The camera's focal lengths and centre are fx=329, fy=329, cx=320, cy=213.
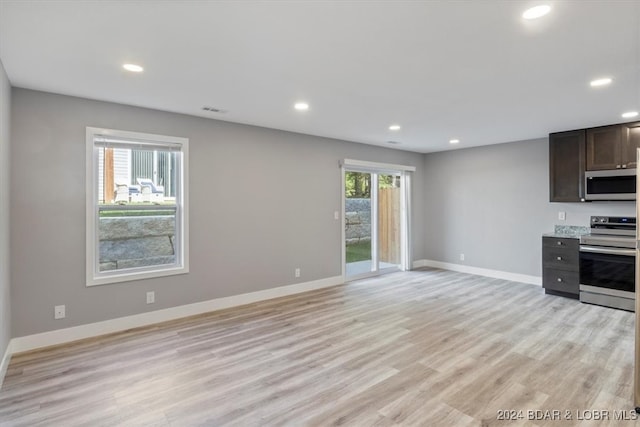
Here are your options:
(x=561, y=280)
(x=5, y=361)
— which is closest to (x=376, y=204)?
(x=561, y=280)

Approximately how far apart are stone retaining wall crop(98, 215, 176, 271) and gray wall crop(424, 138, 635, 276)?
5293mm

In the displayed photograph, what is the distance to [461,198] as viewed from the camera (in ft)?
21.8

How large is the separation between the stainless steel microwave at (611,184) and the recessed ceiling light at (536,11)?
3765mm

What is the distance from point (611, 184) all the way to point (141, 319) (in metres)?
6.38

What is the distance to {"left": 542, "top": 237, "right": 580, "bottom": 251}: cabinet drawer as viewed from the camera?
4742mm

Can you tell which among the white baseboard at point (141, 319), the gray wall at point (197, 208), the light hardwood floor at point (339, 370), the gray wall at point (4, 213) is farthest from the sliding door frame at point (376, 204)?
the gray wall at point (4, 213)

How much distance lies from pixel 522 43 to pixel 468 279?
4633mm

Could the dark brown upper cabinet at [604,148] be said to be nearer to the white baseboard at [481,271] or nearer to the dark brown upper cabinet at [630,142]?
the dark brown upper cabinet at [630,142]

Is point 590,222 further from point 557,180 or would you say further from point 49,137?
point 49,137

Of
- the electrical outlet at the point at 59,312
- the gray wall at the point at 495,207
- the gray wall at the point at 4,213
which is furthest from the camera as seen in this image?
the gray wall at the point at 495,207

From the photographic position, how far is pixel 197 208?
416cm

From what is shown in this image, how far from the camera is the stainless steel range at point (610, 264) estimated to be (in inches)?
167

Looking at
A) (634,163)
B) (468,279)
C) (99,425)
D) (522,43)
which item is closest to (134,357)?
(99,425)

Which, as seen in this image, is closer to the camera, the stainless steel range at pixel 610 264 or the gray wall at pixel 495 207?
the stainless steel range at pixel 610 264
